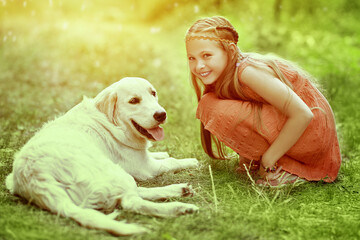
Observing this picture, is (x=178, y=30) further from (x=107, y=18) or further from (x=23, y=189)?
(x=23, y=189)

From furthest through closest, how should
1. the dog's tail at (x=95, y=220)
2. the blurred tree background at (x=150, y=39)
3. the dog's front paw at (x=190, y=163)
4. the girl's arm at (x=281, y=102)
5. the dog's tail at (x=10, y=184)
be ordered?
the blurred tree background at (x=150, y=39)
the dog's front paw at (x=190, y=163)
the girl's arm at (x=281, y=102)
the dog's tail at (x=10, y=184)
the dog's tail at (x=95, y=220)

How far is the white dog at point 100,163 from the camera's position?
2.14 metres

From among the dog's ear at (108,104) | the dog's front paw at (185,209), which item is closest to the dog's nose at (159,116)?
the dog's ear at (108,104)

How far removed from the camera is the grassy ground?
6.96 ft

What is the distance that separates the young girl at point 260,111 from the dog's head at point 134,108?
16.5 inches

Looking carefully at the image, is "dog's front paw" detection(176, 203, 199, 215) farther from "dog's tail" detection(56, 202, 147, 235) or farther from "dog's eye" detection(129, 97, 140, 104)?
"dog's eye" detection(129, 97, 140, 104)

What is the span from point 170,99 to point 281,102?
3073 millimetres

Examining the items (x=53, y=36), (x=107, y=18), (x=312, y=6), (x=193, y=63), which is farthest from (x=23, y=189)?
(x=312, y=6)

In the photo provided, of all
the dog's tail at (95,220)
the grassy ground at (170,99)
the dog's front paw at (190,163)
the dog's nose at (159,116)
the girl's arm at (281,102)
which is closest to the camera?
the dog's tail at (95,220)

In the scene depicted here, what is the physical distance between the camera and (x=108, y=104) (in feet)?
9.51

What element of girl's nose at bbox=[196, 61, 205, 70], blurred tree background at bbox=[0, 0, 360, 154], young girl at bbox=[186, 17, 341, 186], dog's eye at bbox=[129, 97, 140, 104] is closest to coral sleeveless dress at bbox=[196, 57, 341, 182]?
young girl at bbox=[186, 17, 341, 186]

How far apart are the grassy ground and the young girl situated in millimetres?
188

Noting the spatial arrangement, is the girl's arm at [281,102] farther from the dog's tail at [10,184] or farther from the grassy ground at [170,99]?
the dog's tail at [10,184]

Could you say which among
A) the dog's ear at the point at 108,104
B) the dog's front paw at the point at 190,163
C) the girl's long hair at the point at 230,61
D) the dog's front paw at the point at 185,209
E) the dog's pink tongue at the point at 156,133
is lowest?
the dog's front paw at the point at 190,163
